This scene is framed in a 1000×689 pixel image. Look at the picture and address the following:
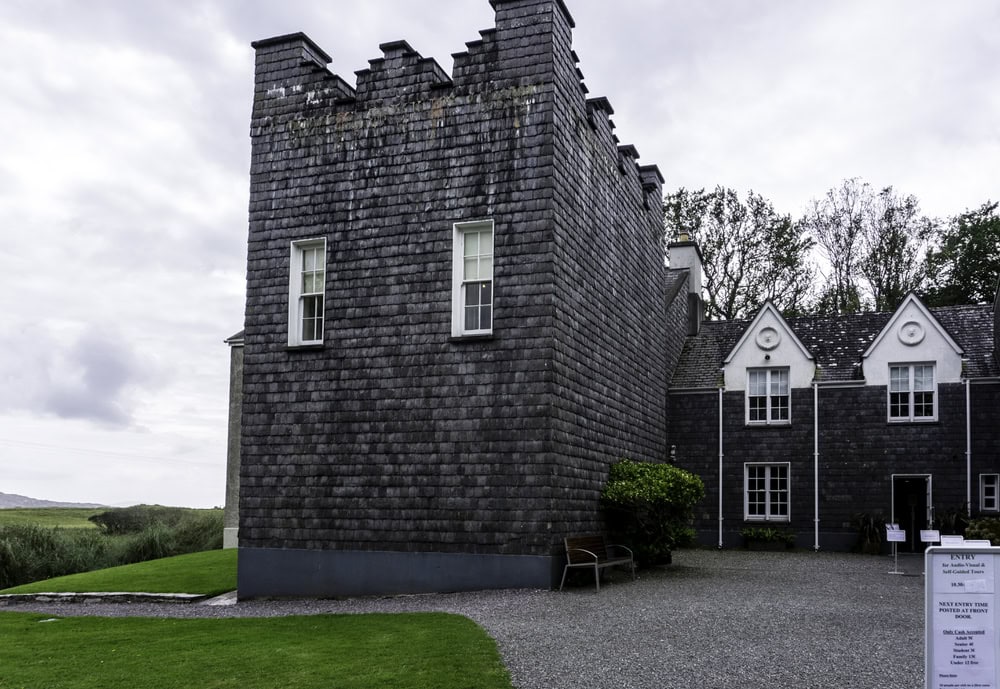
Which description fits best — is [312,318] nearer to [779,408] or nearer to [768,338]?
[768,338]

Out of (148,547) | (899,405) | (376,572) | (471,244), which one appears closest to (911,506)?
(899,405)

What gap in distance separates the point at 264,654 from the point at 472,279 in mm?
6957

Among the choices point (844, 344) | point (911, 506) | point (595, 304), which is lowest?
point (911, 506)

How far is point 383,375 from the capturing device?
15.4 m

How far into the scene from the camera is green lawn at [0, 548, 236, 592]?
17.0m

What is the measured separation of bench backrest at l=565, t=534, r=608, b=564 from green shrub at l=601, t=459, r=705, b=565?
39.2 inches

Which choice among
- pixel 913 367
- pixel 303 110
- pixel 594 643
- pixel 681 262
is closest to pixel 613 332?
pixel 303 110

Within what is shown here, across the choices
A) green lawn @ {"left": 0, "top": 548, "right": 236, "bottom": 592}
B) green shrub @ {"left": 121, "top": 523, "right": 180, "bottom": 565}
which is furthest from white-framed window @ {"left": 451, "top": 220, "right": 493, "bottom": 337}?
green shrub @ {"left": 121, "top": 523, "right": 180, "bottom": 565}

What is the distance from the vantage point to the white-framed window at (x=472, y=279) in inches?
593

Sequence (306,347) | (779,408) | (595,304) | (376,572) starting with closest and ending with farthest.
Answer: (376,572)
(306,347)
(595,304)
(779,408)

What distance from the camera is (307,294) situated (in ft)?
53.5

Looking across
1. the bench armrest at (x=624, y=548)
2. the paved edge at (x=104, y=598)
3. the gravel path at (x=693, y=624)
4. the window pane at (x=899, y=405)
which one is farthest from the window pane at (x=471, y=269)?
the window pane at (x=899, y=405)

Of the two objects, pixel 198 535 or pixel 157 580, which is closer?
pixel 157 580

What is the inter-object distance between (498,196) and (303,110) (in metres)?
4.04
